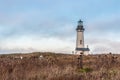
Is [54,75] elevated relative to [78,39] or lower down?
lower down

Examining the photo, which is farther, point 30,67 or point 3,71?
point 30,67

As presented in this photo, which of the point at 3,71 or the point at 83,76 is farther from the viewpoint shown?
the point at 3,71

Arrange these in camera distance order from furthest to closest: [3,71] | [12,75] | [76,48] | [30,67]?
[76,48] < [30,67] < [3,71] < [12,75]

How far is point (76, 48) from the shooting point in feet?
258

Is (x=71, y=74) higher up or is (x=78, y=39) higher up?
(x=78, y=39)

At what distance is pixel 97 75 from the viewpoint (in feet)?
Answer: 43.4

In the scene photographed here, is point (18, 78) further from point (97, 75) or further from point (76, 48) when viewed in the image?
point (76, 48)

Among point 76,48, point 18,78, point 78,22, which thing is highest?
point 78,22

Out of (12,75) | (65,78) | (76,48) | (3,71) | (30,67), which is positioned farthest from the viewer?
(76,48)

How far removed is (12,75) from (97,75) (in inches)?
125

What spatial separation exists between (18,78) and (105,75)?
127 inches

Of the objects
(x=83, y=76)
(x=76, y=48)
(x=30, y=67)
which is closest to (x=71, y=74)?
(x=83, y=76)

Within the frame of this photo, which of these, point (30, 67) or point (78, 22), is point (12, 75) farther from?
point (78, 22)

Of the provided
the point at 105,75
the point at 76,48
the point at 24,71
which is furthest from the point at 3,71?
the point at 76,48
